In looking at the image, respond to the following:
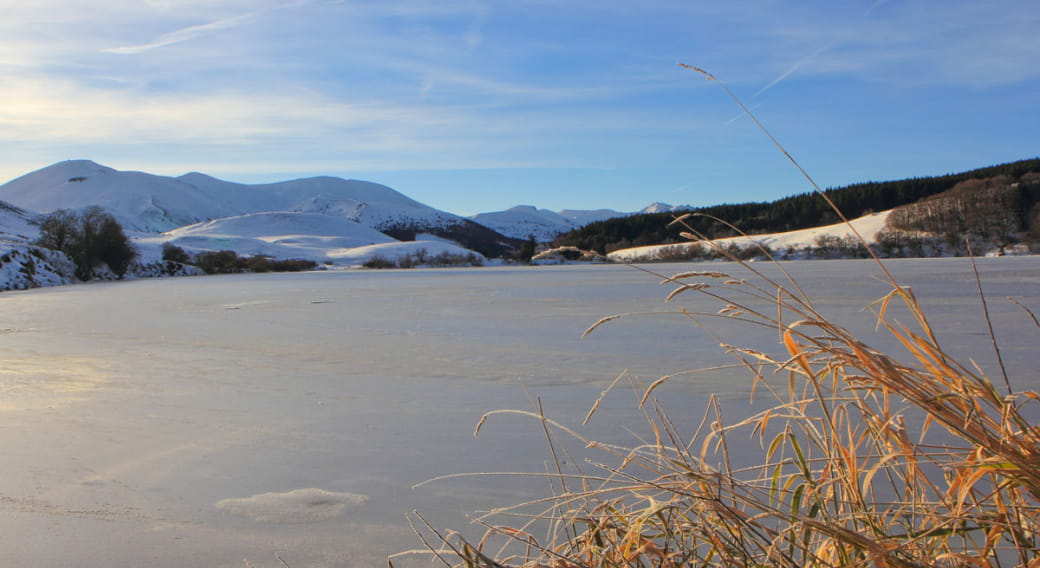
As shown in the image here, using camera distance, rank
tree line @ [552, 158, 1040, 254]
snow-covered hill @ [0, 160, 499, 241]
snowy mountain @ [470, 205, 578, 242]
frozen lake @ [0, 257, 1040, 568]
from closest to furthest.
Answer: frozen lake @ [0, 257, 1040, 568]
tree line @ [552, 158, 1040, 254]
snow-covered hill @ [0, 160, 499, 241]
snowy mountain @ [470, 205, 578, 242]

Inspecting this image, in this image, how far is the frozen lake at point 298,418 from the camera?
1875mm

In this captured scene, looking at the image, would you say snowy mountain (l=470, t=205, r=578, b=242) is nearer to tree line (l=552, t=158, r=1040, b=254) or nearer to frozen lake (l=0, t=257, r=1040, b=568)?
tree line (l=552, t=158, r=1040, b=254)

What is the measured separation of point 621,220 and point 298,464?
227 feet

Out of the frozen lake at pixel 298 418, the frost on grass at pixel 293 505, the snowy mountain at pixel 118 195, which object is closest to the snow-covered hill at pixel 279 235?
the snowy mountain at pixel 118 195

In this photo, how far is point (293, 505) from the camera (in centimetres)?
205

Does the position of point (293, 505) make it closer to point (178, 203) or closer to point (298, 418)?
point (298, 418)

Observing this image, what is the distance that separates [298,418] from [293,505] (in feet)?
3.66

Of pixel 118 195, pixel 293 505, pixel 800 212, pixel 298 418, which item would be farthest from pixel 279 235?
pixel 293 505

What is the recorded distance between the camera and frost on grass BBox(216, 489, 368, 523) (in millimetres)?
1963

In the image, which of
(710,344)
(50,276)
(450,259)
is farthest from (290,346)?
(450,259)

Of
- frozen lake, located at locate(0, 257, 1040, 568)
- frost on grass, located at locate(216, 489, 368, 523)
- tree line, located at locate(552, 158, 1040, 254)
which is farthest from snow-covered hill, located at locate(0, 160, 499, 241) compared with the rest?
frost on grass, located at locate(216, 489, 368, 523)

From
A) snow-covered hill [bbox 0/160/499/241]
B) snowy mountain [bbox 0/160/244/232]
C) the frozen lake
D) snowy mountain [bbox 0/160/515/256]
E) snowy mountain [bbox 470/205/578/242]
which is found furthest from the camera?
snowy mountain [bbox 470/205/578/242]

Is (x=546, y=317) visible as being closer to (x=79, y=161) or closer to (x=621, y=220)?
(x=621, y=220)

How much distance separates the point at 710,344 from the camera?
507cm
